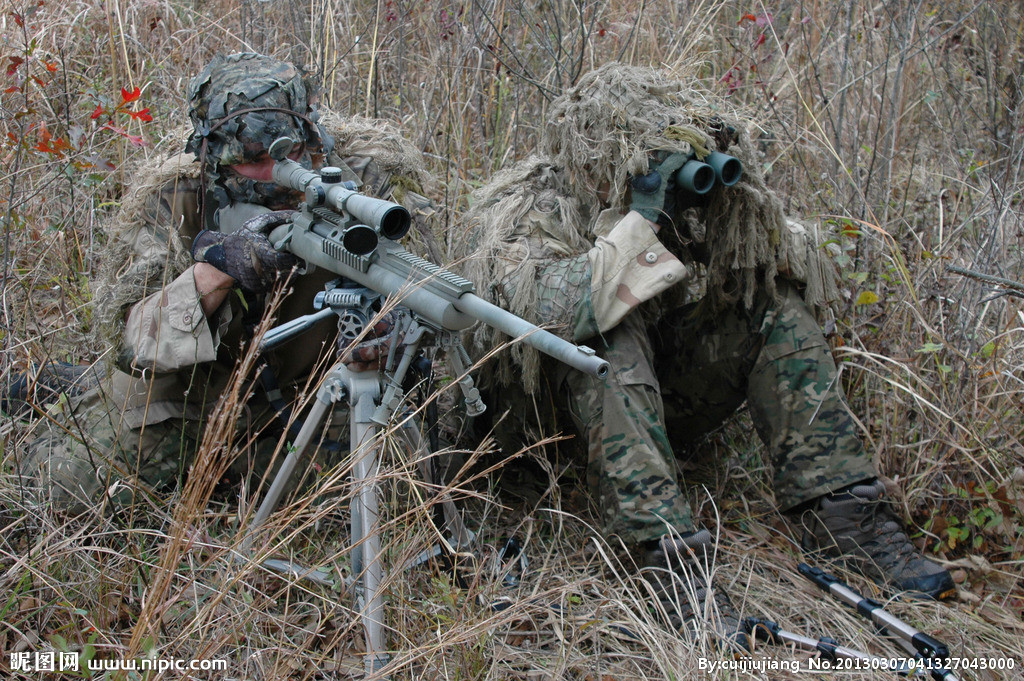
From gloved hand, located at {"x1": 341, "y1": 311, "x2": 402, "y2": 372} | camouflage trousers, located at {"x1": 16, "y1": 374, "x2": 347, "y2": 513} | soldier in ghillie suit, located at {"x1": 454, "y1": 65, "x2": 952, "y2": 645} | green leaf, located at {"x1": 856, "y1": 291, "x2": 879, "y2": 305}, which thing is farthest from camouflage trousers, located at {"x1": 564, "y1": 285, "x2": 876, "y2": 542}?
camouflage trousers, located at {"x1": 16, "y1": 374, "x2": 347, "y2": 513}

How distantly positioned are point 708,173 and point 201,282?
4.44 ft

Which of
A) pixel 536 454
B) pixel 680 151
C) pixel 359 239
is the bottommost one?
pixel 536 454

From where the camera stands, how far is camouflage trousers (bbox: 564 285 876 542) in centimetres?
218

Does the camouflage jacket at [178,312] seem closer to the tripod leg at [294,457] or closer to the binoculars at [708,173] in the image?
the tripod leg at [294,457]

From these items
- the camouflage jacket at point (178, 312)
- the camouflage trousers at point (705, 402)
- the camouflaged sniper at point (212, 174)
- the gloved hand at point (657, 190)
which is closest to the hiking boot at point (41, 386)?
the camouflage jacket at point (178, 312)

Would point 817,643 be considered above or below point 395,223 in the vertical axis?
below

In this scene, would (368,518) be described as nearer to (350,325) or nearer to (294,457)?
(294,457)

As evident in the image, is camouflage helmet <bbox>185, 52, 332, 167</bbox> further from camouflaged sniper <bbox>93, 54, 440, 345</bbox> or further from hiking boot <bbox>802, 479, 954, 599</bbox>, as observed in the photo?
hiking boot <bbox>802, 479, 954, 599</bbox>

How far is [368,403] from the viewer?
1870 millimetres

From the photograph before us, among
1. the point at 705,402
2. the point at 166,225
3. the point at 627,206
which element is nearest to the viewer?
the point at 627,206

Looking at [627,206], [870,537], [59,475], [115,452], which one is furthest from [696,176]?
[59,475]

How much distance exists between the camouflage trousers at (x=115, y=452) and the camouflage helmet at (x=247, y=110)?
743 millimetres

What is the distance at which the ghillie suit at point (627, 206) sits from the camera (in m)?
2.26

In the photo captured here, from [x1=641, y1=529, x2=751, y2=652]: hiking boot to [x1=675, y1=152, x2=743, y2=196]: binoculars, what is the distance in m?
0.91
